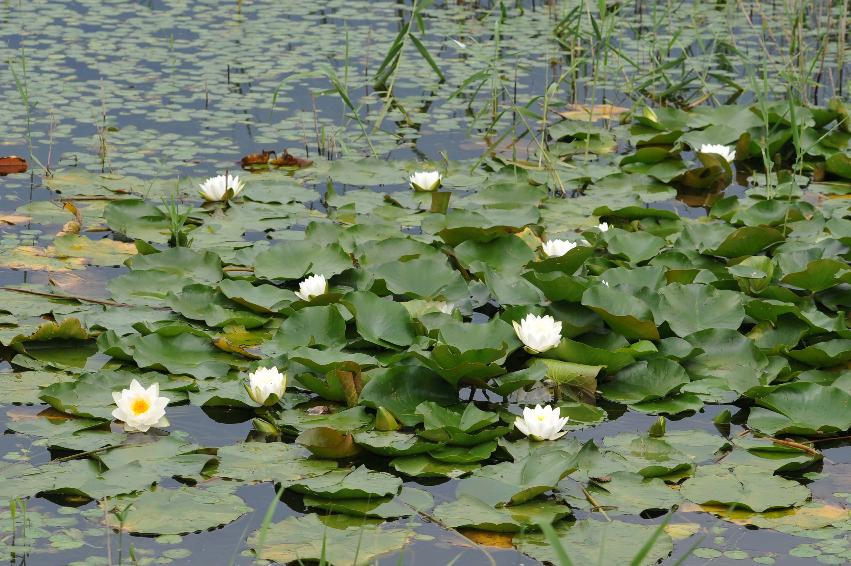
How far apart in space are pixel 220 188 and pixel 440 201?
0.87 m

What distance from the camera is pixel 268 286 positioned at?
12.7ft

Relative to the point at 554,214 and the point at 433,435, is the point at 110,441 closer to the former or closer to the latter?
the point at 433,435

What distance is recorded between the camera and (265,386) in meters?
3.14

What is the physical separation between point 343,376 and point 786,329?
4.58 ft

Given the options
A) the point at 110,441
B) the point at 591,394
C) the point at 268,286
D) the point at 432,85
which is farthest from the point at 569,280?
the point at 432,85

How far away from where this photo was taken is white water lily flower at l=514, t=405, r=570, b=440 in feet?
9.97

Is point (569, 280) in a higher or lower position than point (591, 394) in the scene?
higher

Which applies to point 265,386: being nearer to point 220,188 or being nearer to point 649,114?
point 220,188

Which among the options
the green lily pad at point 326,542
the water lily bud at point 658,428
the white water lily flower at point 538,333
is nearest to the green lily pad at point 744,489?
the water lily bud at point 658,428

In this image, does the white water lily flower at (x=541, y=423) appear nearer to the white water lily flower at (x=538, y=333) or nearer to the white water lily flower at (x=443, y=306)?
the white water lily flower at (x=538, y=333)

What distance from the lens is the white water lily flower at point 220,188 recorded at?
15.4 feet

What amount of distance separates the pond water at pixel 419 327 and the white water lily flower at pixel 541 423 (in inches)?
1.7

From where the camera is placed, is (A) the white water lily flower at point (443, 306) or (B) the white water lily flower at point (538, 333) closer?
(B) the white water lily flower at point (538, 333)

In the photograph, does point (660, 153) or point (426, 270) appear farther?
point (660, 153)
